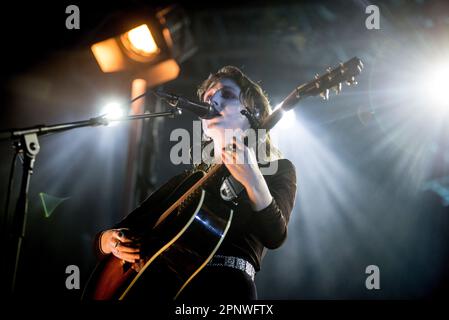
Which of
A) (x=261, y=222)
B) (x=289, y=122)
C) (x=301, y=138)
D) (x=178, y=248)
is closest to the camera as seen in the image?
(x=261, y=222)

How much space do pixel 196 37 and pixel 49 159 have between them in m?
1.98

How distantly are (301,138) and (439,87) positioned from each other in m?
1.54

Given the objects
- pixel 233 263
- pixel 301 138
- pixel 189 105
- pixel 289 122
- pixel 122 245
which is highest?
pixel 289 122

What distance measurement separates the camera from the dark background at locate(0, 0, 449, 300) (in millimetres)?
4074

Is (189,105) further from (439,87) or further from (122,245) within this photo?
(439,87)

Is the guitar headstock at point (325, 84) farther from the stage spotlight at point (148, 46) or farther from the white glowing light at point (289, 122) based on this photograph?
the white glowing light at point (289, 122)

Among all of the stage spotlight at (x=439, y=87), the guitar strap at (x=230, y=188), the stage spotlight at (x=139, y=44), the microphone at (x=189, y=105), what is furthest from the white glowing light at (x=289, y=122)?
the guitar strap at (x=230, y=188)

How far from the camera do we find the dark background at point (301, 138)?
4074 millimetres

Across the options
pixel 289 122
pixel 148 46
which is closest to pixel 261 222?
pixel 148 46

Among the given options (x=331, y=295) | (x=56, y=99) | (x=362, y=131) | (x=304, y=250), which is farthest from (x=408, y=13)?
(x=56, y=99)

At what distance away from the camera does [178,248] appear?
199 centimetres
